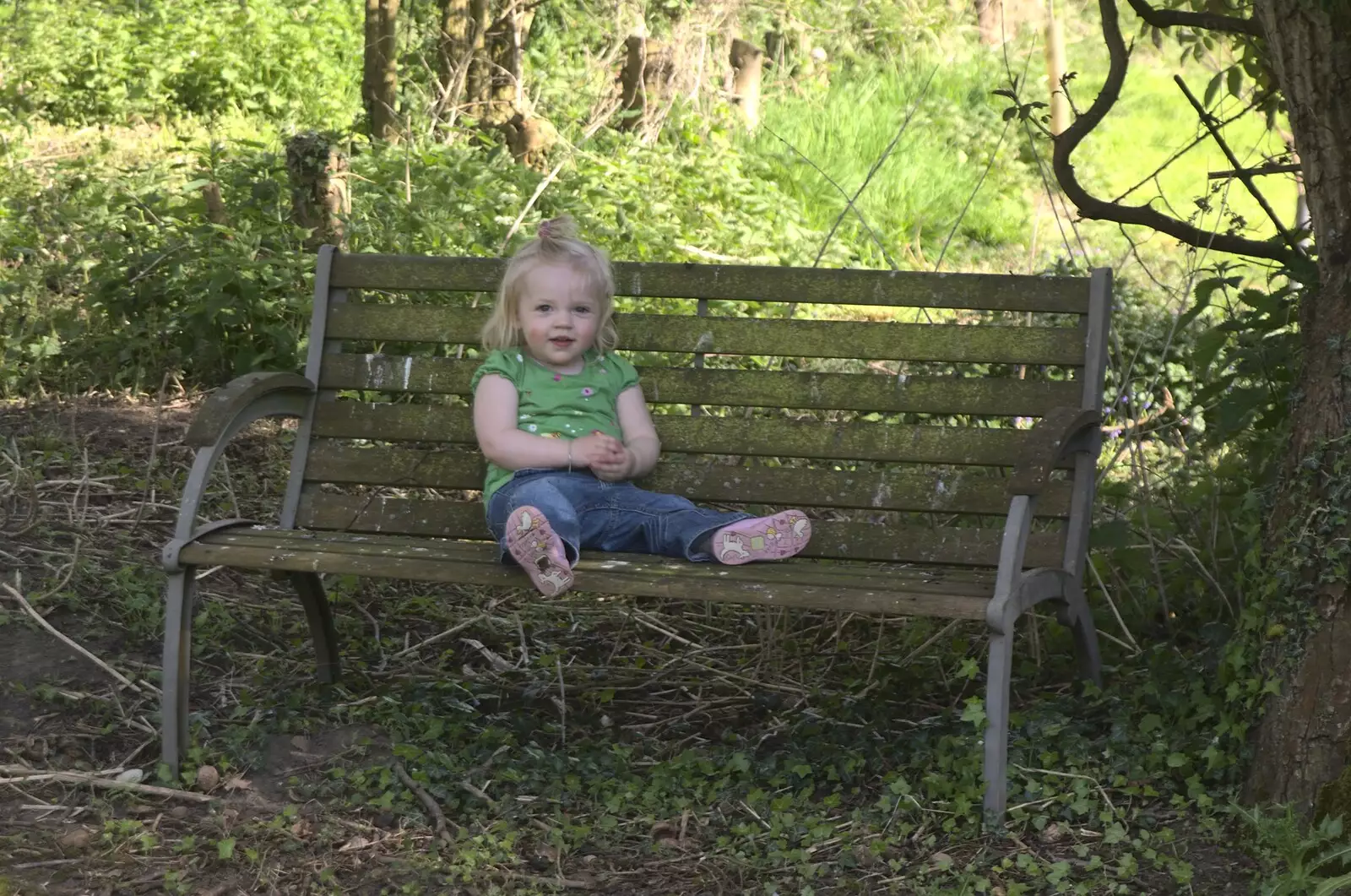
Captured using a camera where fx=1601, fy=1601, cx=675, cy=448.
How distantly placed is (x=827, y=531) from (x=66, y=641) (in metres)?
1.81

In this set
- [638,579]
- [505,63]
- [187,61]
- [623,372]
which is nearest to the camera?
[638,579]

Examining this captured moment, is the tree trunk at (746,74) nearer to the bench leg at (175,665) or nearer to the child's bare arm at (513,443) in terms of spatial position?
the child's bare arm at (513,443)

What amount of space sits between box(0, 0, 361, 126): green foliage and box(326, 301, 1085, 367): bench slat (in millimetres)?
7507

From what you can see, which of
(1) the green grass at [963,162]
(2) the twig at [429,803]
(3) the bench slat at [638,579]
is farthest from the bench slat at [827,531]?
(1) the green grass at [963,162]

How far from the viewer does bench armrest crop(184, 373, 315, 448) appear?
3201 mm

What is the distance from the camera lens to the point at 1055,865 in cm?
272

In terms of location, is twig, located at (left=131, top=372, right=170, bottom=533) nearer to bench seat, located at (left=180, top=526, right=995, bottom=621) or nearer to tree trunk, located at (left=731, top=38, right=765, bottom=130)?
bench seat, located at (left=180, top=526, right=995, bottom=621)

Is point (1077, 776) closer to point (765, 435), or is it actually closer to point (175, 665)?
point (765, 435)

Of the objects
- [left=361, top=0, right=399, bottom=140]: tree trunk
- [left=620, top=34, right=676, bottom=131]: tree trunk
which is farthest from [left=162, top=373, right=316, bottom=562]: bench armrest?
[left=620, top=34, right=676, bottom=131]: tree trunk

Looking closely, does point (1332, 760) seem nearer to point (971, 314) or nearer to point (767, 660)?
point (767, 660)

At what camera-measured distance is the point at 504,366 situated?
11.6 ft

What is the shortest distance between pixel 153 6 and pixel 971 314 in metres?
8.35

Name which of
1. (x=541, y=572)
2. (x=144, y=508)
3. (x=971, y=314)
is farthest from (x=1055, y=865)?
(x=971, y=314)

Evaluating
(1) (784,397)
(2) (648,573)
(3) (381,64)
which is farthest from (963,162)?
(2) (648,573)
